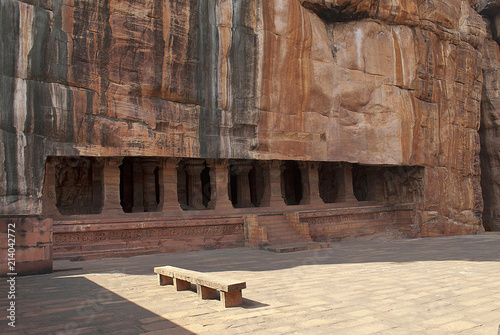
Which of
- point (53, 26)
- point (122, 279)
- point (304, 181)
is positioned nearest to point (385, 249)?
point (304, 181)

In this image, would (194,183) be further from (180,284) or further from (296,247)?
(180,284)

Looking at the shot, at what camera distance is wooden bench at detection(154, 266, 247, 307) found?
4988mm

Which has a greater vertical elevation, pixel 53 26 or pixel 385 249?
pixel 53 26

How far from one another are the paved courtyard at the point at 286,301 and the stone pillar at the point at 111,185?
384 cm

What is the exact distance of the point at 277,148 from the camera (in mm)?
14797

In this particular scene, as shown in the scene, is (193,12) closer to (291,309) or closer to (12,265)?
(12,265)

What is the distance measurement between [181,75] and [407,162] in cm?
1038

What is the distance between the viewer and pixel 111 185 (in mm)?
12906

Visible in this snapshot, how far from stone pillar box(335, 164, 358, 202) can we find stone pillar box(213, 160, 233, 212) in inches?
262

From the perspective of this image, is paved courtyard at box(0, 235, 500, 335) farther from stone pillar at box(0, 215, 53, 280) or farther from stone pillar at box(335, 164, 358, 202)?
stone pillar at box(335, 164, 358, 202)

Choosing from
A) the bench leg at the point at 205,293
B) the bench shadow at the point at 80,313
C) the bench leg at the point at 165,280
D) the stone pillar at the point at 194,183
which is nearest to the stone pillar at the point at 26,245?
the bench shadow at the point at 80,313

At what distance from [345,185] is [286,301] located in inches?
568

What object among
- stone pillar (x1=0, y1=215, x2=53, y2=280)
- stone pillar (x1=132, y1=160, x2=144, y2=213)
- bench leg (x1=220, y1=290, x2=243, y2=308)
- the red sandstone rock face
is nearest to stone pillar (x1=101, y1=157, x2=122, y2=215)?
the red sandstone rock face

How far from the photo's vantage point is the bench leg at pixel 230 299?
5.00 m
